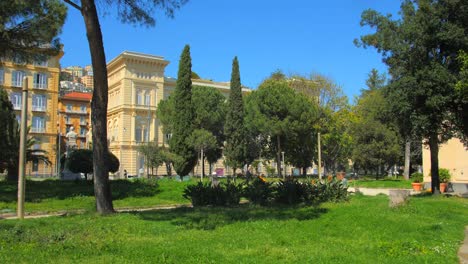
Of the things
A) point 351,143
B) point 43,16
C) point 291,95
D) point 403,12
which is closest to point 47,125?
point 291,95

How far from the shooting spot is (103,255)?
21.3 feet

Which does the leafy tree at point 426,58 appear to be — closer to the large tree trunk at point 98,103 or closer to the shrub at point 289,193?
the shrub at point 289,193

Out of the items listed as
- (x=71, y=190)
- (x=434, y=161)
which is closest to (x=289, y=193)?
(x=434, y=161)

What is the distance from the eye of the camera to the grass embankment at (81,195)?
1648 centimetres

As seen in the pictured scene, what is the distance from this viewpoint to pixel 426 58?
58.0 ft

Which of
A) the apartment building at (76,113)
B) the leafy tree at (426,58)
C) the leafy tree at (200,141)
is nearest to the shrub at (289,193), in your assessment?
the leafy tree at (426,58)

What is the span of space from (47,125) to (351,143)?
46982 millimetres

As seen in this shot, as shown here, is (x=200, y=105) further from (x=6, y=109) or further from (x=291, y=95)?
(x=6, y=109)

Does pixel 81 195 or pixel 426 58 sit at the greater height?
pixel 426 58

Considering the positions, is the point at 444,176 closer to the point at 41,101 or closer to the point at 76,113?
the point at 41,101

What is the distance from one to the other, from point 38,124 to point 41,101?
11.8 feet

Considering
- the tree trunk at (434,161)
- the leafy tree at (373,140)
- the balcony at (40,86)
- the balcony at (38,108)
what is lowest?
the tree trunk at (434,161)

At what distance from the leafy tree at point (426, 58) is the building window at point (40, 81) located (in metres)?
61.2

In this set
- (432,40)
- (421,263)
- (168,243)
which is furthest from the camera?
(432,40)
